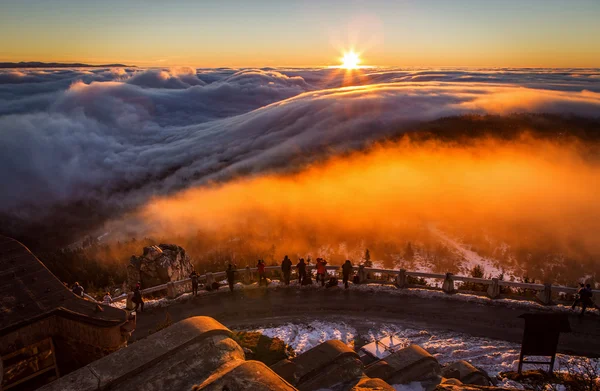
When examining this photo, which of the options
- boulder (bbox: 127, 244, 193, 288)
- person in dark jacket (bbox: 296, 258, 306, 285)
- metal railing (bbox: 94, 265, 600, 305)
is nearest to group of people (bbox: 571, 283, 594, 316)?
metal railing (bbox: 94, 265, 600, 305)

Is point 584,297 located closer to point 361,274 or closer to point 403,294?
point 403,294

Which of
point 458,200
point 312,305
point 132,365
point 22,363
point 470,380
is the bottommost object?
point 458,200

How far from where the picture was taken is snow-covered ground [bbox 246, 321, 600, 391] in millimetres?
11039

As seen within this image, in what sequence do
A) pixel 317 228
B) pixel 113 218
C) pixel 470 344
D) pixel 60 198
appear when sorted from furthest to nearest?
pixel 60 198 → pixel 113 218 → pixel 317 228 → pixel 470 344

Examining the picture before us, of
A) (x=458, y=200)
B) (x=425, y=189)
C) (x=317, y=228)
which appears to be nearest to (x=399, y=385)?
(x=317, y=228)

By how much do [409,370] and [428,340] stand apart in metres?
4.56

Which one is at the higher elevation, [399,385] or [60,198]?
[399,385]

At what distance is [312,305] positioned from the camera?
49.6 ft

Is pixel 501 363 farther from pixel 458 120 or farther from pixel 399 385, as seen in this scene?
pixel 458 120

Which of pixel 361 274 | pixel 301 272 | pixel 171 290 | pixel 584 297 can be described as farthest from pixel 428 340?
pixel 171 290

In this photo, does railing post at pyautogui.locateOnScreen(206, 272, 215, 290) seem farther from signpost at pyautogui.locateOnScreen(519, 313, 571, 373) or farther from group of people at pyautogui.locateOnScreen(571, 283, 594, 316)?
group of people at pyautogui.locateOnScreen(571, 283, 594, 316)

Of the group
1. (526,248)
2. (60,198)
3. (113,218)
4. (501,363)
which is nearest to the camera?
(501,363)

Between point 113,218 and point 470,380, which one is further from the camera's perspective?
point 113,218

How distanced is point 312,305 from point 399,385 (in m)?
7.38
